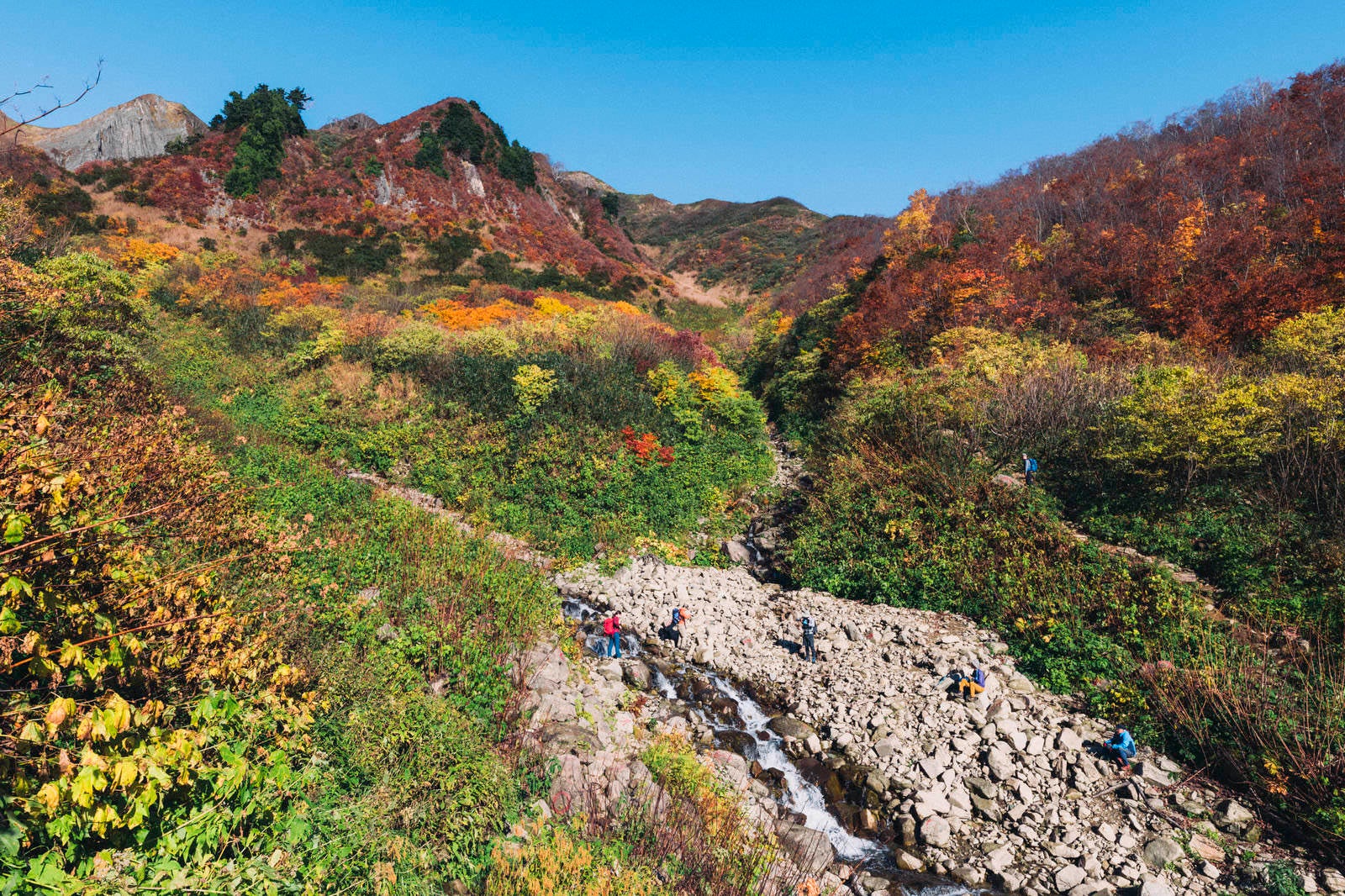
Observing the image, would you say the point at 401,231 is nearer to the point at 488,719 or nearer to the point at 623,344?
the point at 623,344

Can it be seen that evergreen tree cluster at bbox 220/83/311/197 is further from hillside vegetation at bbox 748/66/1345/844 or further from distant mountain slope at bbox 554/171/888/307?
hillside vegetation at bbox 748/66/1345/844

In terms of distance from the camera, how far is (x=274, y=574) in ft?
26.9

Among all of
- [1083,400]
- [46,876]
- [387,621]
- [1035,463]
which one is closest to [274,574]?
[387,621]

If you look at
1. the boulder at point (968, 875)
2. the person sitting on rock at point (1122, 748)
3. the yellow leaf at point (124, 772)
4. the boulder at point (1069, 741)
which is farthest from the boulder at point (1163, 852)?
the yellow leaf at point (124, 772)

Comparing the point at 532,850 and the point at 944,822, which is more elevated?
the point at 532,850

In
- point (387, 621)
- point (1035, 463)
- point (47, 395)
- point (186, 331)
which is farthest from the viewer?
Result: point (186, 331)

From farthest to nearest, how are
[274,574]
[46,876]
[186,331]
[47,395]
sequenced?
1. [186,331]
2. [274,574]
3. [47,395]
4. [46,876]

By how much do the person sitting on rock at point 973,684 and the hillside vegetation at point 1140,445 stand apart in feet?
4.51

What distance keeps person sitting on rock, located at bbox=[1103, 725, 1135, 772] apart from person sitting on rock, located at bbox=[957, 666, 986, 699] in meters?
1.83

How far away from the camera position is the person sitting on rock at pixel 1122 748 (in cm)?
818

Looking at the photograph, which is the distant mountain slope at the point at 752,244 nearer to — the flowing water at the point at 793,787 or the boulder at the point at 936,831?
the flowing water at the point at 793,787

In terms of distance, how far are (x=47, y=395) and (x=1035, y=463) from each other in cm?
1784

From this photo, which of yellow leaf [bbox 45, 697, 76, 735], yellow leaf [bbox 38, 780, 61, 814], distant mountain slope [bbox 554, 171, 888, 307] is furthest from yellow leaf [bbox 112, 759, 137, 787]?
distant mountain slope [bbox 554, 171, 888, 307]

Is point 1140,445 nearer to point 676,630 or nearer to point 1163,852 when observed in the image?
point 1163,852
